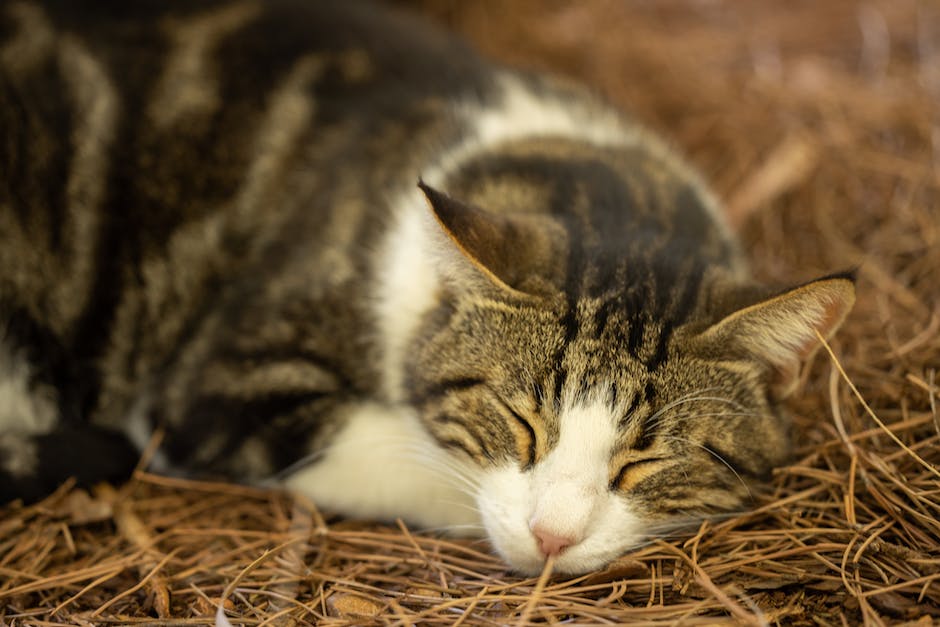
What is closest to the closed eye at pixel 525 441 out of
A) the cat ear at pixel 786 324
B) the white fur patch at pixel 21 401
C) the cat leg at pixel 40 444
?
the cat ear at pixel 786 324

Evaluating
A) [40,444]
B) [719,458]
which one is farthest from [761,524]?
[40,444]

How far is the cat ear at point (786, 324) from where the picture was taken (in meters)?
1.33

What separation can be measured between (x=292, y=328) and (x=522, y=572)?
0.73 m

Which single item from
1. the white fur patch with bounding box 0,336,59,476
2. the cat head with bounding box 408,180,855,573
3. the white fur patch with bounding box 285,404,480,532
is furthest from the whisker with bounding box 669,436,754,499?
the white fur patch with bounding box 0,336,59,476

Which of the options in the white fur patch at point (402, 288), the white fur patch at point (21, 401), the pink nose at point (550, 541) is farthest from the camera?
the white fur patch at point (21, 401)

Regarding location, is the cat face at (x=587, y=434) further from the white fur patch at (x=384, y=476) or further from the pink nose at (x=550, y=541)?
the white fur patch at (x=384, y=476)

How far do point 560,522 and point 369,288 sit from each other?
731 mm

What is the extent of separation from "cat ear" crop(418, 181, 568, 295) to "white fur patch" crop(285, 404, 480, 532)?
39 centimetres

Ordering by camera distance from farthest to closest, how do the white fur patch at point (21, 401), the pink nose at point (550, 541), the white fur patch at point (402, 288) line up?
the white fur patch at point (21, 401), the white fur patch at point (402, 288), the pink nose at point (550, 541)

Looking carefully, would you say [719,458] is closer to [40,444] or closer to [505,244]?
[505,244]

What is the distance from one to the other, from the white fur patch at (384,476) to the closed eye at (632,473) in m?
0.36

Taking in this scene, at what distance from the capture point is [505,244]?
1467mm

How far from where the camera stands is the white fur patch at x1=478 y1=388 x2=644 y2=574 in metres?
1.33

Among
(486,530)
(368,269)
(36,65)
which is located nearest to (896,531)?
(486,530)
